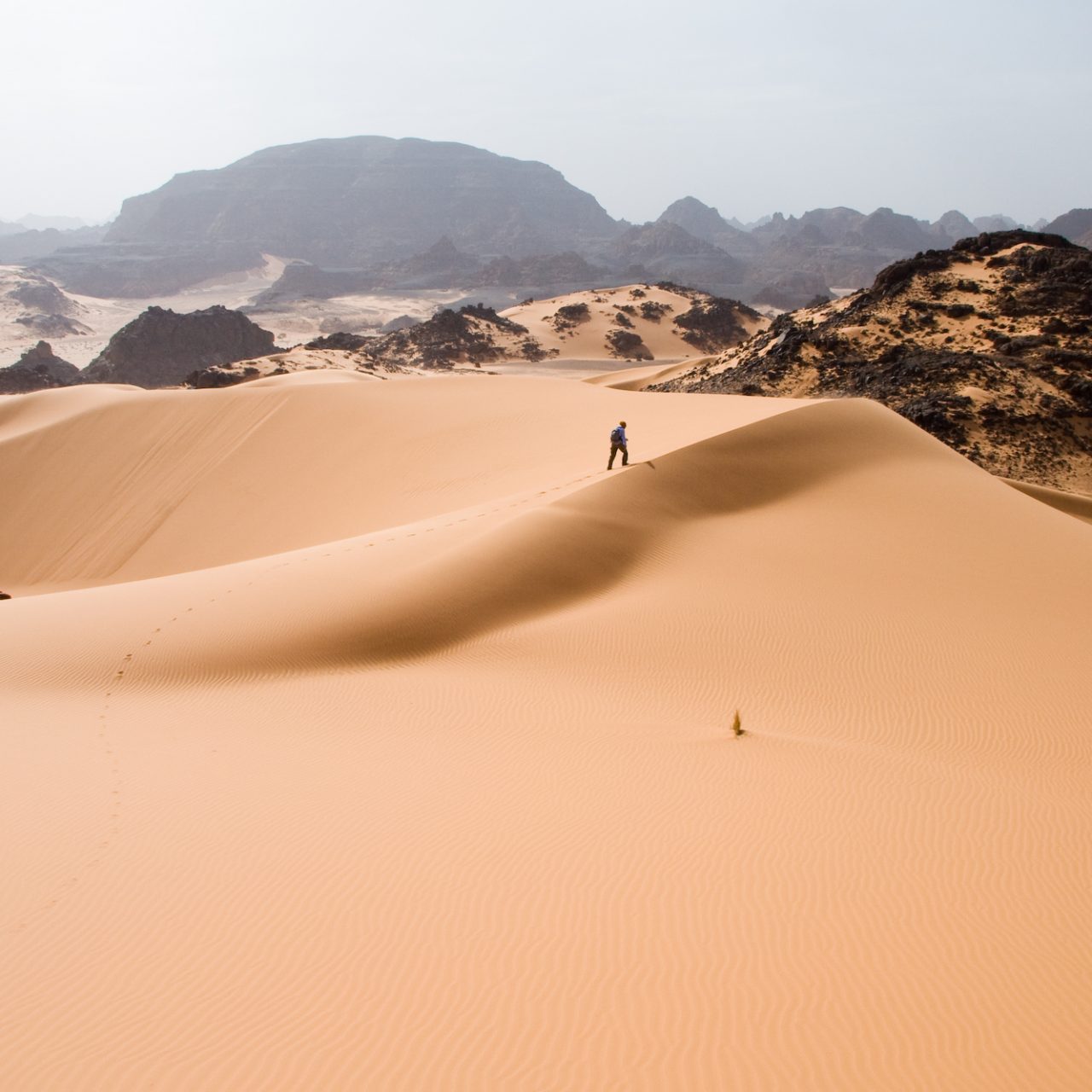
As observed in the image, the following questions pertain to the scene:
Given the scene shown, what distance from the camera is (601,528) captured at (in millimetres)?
10461

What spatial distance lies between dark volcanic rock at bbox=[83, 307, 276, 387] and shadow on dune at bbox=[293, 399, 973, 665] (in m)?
35.3

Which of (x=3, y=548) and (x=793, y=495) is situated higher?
(x=793, y=495)

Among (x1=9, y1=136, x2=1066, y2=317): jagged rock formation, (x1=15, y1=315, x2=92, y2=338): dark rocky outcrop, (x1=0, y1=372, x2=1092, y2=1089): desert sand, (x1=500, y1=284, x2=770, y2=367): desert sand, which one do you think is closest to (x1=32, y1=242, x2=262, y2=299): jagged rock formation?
(x1=9, y1=136, x2=1066, y2=317): jagged rock formation

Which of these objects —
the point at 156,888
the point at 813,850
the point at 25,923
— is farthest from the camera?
the point at 813,850

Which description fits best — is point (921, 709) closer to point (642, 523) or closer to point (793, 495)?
point (642, 523)

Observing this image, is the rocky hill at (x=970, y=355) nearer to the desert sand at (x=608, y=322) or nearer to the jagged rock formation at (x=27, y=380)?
the desert sand at (x=608, y=322)

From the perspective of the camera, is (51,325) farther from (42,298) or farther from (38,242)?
(38,242)

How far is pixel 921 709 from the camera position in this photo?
7.00 metres

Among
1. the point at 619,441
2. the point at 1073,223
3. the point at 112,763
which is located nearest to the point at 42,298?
the point at 619,441

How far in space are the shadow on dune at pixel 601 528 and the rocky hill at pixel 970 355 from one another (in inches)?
285

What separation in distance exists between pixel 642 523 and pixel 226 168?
192 metres

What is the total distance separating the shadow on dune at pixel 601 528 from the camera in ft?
26.5

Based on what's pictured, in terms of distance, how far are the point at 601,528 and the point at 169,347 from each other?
41271 mm

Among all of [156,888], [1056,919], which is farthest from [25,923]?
[1056,919]
